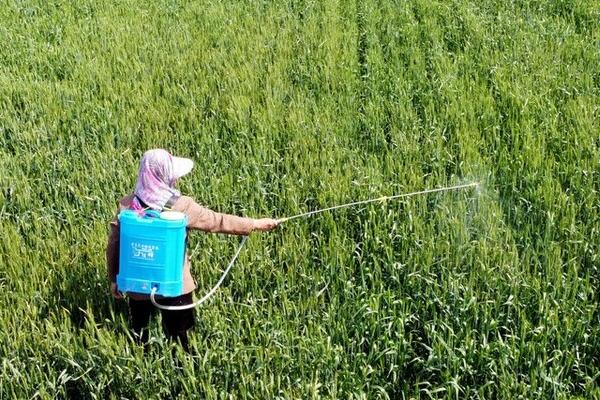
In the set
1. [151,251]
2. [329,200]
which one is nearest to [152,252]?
[151,251]

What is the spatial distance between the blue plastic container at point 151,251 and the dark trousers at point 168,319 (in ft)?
0.74

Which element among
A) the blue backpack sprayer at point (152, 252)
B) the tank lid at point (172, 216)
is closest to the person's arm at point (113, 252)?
the blue backpack sprayer at point (152, 252)

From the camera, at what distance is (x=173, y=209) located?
2705 millimetres

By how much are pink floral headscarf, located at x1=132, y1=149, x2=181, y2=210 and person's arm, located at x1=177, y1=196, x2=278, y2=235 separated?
88 mm

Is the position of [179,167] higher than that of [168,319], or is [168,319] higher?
[179,167]

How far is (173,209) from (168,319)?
512mm

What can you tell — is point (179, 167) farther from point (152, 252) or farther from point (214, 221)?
point (152, 252)

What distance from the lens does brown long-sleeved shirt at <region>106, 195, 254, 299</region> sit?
273cm

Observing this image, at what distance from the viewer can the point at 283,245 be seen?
3.52 metres

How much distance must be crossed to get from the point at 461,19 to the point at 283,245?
13.1 feet

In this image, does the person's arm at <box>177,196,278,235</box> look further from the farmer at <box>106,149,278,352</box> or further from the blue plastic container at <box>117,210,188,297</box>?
the blue plastic container at <box>117,210,188,297</box>

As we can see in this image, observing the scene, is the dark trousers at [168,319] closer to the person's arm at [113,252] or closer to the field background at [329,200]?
the field background at [329,200]

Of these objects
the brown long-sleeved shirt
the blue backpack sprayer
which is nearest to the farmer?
the brown long-sleeved shirt

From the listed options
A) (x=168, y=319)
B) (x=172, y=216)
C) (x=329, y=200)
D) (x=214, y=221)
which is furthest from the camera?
(x=329, y=200)
